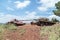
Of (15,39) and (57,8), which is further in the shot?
(57,8)

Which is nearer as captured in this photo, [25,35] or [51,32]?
[25,35]

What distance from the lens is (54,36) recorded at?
10.6m

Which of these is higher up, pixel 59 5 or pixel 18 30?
pixel 59 5

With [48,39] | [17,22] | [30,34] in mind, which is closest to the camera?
[48,39]

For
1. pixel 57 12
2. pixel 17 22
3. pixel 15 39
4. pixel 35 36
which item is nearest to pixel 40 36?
pixel 35 36

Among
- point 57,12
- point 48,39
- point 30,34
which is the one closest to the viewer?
point 48,39

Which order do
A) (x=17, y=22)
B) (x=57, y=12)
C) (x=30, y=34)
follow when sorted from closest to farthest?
(x=30, y=34) < (x=17, y=22) < (x=57, y=12)

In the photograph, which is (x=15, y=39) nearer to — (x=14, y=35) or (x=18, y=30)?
(x=14, y=35)

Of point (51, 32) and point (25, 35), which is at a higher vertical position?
point (51, 32)

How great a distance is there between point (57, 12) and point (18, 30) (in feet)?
42.2

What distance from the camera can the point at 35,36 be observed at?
10.8m

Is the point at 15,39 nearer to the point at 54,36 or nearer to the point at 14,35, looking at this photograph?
the point at 14,35

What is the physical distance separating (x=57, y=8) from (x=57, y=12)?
111cm

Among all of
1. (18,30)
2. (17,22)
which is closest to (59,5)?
(17,22)
